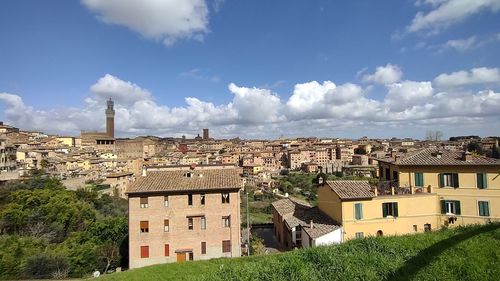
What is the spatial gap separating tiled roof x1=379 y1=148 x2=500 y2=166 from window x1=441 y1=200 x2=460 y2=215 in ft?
8.47

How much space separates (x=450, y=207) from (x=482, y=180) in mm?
2661

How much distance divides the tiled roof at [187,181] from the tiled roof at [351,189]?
272 inches

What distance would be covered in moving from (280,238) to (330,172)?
84225mm

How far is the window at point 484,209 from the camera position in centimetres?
2103

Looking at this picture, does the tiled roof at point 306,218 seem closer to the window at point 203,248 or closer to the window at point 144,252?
the window at point 203,248

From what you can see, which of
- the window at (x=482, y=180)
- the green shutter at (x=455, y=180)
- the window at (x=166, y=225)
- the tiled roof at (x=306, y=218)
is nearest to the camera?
the tiled roof at (x=306, y=218)

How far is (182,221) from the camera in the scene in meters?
22.9

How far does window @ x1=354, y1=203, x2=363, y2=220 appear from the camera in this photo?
20.5 metres

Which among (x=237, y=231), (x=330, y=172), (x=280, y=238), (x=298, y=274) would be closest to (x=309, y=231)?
(x=237, y=231)

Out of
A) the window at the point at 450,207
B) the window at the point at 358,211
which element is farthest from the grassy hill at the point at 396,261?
the window at the point at 450,207

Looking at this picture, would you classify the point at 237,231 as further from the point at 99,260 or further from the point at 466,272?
the point at 466,272

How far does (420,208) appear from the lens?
2152 centimetres

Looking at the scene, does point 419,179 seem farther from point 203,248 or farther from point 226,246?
point 203,248

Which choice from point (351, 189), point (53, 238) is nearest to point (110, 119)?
point (53, 238)
